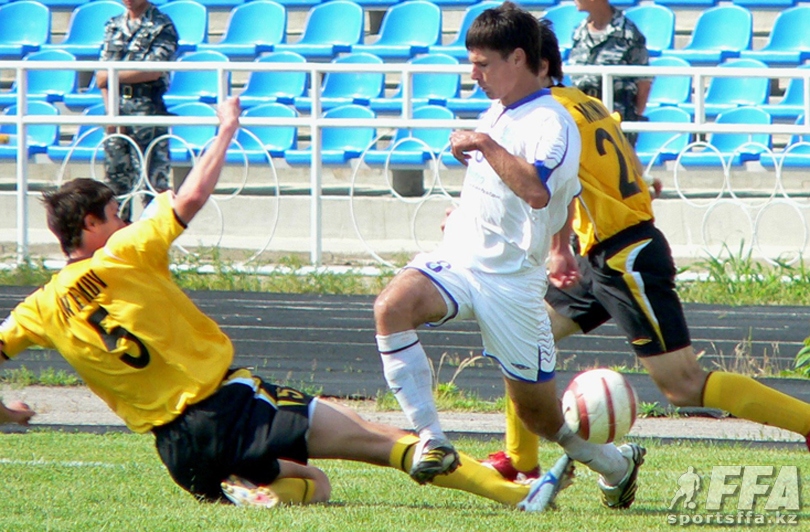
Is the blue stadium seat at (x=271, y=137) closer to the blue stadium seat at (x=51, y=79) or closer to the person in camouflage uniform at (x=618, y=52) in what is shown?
the blue stadium seat at (x=51, y=79)

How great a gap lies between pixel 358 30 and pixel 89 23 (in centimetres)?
372

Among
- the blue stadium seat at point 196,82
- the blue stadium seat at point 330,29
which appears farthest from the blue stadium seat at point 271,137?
the blue stadium seat at point 330,29

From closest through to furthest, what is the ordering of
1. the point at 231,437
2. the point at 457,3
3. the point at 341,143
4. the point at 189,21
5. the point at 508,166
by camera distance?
1. the point at 508,166
2. the point at 231,437
3. the point at 341,143
4. the point at 457,3
5. the point at 189,21

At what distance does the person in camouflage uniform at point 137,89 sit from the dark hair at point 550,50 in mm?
6177

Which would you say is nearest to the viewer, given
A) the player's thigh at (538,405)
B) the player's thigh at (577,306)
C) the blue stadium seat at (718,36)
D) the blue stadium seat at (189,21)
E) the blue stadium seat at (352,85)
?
the player's thigh at (538,405)

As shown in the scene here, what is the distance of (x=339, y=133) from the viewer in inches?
508

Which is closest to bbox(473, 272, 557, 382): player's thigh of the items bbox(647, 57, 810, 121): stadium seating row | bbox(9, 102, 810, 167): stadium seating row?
bbox(9, 102, 810, 167): stadium seating row

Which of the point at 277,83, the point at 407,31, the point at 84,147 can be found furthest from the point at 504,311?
the point at 407,31

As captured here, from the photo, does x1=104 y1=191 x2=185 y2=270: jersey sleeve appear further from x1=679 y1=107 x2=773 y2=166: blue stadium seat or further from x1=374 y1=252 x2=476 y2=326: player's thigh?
x1=679 y1=107 x2=773 y2=166: blue stadium seat

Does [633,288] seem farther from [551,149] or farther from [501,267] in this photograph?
[551,149]

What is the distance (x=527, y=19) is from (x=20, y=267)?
23.0ft

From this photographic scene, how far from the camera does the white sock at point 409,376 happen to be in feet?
15.2

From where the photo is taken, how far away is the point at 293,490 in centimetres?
489

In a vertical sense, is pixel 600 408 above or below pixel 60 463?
above
